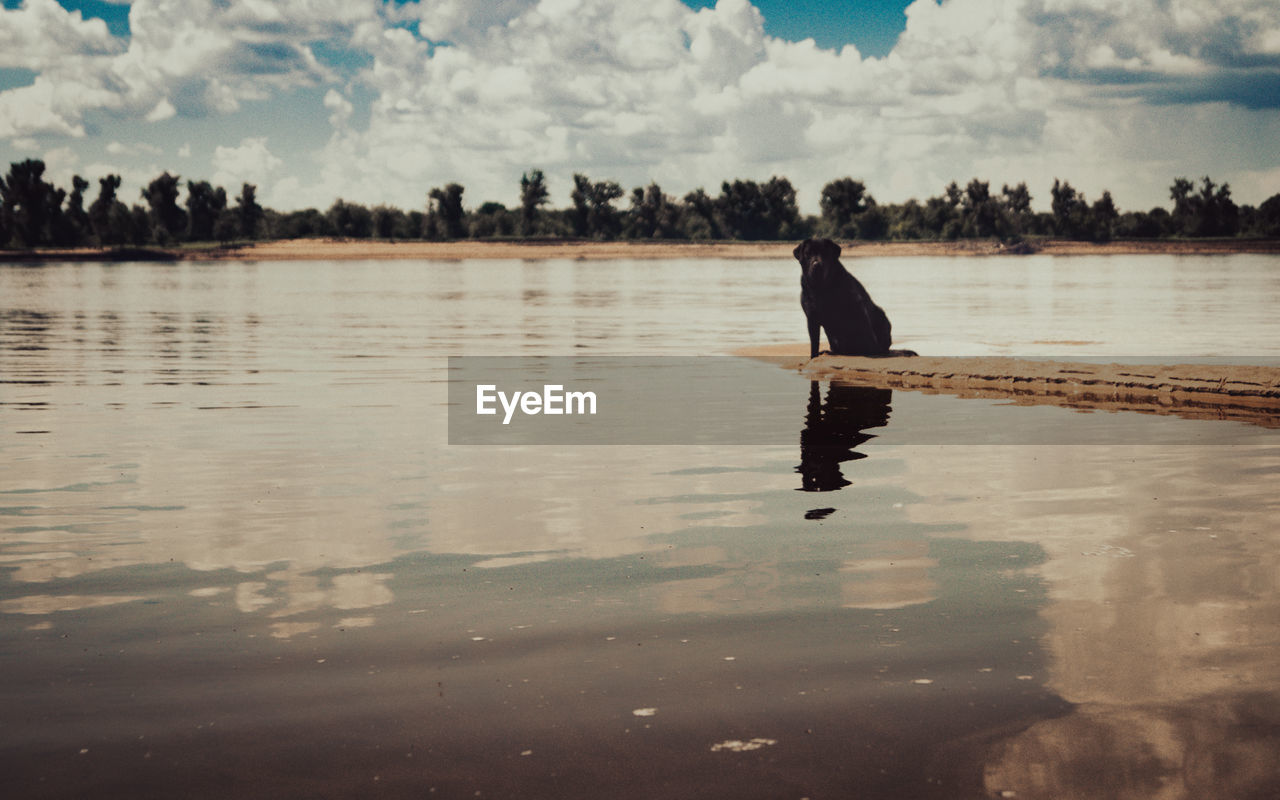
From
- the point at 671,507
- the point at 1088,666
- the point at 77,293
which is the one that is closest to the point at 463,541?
the point at 671,507

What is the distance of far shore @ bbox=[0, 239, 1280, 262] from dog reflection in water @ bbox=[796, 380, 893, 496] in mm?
172447

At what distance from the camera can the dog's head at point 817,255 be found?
2438 cm

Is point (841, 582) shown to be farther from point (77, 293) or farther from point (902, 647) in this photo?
point (77, 293)

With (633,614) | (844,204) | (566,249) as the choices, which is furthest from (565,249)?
(633,614)

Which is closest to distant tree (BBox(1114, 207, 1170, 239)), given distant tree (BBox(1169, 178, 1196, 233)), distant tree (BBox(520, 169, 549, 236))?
distant tree (BBox(1169, 178, 1196, 233))

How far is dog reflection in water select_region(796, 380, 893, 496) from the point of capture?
497 inches

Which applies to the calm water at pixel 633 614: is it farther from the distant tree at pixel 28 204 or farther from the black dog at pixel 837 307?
the distant tree at pixel 28 204

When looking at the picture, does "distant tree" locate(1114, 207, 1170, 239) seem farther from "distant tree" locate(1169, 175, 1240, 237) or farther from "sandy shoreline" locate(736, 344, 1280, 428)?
"sandy shoreline" locate(736, 344, 1280, 428)

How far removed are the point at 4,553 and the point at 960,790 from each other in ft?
25.3

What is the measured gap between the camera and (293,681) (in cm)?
638

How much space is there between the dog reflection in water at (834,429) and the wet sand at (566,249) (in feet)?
561

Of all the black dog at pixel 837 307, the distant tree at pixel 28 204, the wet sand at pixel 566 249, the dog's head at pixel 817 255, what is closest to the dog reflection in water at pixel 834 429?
the black dog at pixel 837 307

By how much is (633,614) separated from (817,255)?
17769mm

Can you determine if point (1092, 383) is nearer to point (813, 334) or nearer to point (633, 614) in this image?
point (813, 334)
